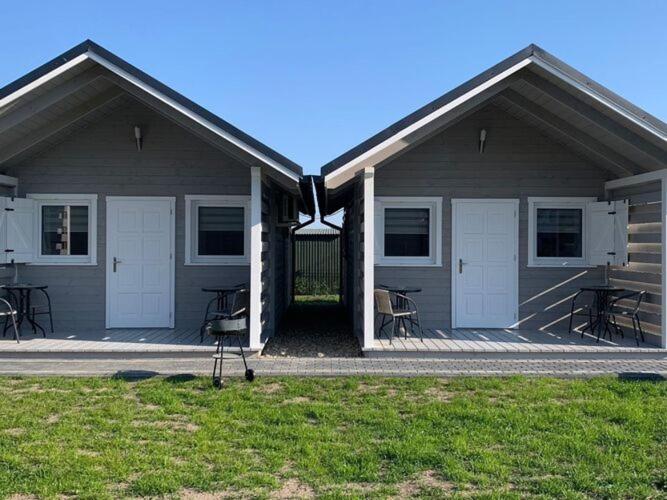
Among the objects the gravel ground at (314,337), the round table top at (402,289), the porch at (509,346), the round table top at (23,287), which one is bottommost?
the gravel ground at (314,337)

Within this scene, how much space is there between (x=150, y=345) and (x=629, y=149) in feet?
21.8

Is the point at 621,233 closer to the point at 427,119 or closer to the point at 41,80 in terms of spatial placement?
the point at 427,119

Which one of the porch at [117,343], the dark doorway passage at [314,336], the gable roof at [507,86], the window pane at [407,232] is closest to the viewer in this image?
the gable roof at [507,86]

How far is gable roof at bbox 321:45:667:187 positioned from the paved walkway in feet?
7.46

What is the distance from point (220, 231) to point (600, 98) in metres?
5.43

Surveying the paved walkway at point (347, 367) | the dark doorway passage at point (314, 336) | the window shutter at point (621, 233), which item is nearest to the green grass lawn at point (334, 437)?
the paved walkway at point (347, 367)

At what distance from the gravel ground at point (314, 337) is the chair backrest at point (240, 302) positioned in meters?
0.66

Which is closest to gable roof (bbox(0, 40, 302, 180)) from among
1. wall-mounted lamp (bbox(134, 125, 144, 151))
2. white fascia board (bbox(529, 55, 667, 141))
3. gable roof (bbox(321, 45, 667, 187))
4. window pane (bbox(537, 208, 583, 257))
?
gable roof (bbox(321, 45, 667, 187))

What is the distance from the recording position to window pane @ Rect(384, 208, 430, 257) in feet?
28.4

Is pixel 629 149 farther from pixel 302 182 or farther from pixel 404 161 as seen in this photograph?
pixel 302 182

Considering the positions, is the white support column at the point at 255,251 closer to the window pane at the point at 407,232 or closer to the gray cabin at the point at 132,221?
the gray cabin at the point at 132,221

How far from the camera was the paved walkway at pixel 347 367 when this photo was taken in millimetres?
6211

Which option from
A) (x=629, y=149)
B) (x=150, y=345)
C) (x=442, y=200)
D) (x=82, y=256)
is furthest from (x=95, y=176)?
(x=629, y=149)

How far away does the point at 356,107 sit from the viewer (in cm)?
1856
